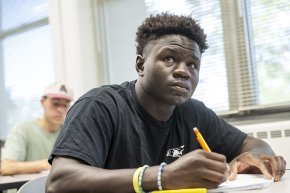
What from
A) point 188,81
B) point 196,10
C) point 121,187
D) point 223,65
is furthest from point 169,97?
point 196,10

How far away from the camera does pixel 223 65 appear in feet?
8.31

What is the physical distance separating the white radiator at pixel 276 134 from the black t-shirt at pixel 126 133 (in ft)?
1.91

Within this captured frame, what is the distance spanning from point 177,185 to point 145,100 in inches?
19.4

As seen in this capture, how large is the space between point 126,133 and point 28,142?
171cm

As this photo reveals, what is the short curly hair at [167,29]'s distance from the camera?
1323 millimetres

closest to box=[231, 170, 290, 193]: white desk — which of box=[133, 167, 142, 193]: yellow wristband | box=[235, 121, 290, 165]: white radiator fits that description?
box=[133, 167, 142, 193]: yellow wristband

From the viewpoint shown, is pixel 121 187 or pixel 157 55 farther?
pixel 157 55

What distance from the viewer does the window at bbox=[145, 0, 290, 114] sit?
2320mm

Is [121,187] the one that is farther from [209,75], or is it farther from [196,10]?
[196,10]

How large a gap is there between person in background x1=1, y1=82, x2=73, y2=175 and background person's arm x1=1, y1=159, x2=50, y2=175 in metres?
0.10

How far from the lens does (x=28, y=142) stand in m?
2.76

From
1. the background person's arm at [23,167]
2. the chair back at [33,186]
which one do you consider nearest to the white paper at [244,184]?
the chair back at [33,186]

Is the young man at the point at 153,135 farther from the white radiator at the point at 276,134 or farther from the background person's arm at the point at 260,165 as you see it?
the white radiator at the point at 276,134

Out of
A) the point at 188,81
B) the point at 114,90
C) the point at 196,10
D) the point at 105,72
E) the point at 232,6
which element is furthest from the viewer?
the point at 105,72
